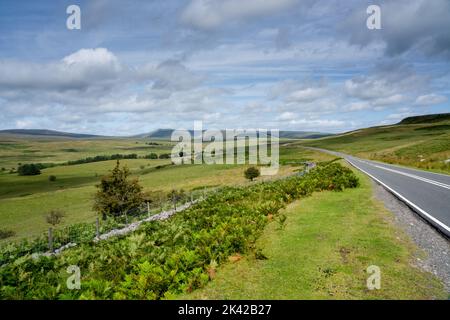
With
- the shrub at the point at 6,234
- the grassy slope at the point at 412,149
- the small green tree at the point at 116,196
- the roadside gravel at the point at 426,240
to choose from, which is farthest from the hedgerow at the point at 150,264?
the grassy slope at the point at 412,149

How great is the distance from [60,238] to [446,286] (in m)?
26.2

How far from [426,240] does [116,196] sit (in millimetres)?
41359

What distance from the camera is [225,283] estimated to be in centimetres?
995

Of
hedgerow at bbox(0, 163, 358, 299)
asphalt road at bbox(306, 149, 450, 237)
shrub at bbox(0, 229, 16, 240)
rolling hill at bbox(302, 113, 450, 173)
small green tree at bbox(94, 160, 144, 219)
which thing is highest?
rolling hill at bbox(302, 113, 450, 173)

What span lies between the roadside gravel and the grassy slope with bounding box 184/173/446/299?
0.37 meters

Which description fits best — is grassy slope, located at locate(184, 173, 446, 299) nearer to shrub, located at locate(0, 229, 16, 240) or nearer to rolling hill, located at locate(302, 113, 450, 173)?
rolling hill, located at locate(302, 113, 450, 173)

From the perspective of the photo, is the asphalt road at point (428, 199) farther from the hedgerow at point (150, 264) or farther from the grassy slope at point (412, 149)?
the grassy slope at point (412, 149)

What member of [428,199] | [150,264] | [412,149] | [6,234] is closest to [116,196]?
[6,234]

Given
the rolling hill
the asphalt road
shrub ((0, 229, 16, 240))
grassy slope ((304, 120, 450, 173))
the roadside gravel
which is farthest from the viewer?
grassy slope ((304, 120, 450, 173))

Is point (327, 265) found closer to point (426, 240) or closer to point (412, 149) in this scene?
point (426, 240)

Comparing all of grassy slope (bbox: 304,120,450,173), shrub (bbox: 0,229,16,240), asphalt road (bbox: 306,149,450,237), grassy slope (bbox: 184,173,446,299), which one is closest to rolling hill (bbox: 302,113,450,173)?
grassy slope (bbox: 304,120,450,173)

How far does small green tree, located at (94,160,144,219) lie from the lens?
4619cm

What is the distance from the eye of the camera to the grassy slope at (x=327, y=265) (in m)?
8.88
